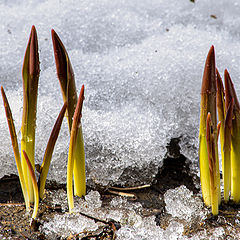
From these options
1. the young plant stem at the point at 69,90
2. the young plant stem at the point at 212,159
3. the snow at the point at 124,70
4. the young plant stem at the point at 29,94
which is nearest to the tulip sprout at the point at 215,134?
the young plant stem at the point at 212,159

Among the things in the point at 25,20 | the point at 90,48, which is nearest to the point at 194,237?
the point at 90,48

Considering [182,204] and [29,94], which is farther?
[182,204]

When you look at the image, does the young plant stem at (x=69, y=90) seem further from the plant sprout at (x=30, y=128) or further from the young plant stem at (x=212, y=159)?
the young plant stem at (x=212, y=159)

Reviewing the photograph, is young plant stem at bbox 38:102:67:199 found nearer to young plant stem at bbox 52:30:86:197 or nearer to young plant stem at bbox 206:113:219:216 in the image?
young plant stem at bbox 52:30:86:197

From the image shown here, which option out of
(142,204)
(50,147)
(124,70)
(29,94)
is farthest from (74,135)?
(124,70)

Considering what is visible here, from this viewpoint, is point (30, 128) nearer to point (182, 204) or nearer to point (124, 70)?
point (182, 204)

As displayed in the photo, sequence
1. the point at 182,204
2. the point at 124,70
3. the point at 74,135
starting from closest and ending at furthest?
the point at 74,135, the point at 182,204, the point at 124,70
